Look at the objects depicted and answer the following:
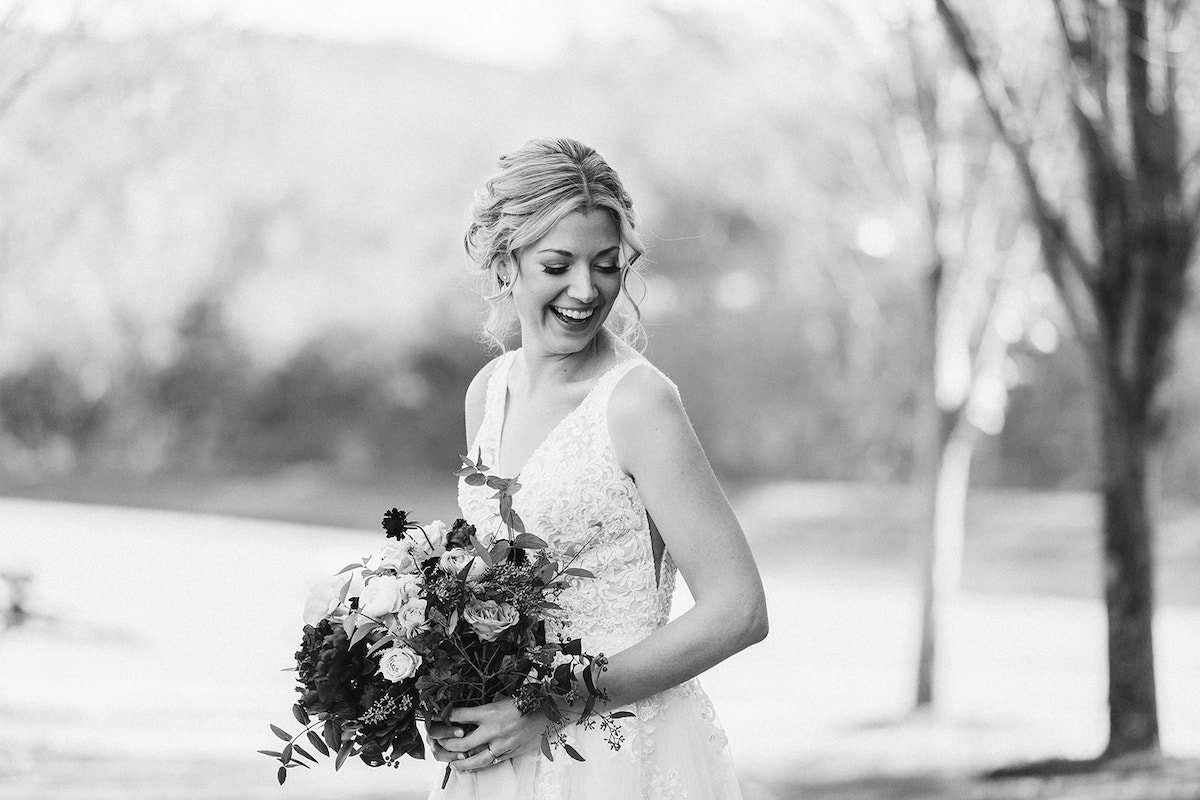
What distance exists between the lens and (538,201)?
8.12 ft

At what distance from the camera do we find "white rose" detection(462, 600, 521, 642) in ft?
7.20

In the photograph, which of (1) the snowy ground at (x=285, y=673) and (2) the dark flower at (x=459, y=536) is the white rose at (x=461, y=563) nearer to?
(2) the dark flower at (x=459, y=536)

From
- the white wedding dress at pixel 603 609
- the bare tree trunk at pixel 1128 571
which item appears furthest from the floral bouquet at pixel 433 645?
the bare tree trunk at pixel 1128 571

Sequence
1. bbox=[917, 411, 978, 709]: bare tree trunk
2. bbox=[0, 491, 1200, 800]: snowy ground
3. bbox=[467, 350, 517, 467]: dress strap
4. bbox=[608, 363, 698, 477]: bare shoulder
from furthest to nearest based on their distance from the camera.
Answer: bbox=[917, 411, 978, 709]: bare tree trunk
bbox=[0, 491, 1200, 800]: snowy ground
bbox=[467, 350, 517, 467]: dress strap
bbox=[608, 363, 698, 477]: bare shoulder

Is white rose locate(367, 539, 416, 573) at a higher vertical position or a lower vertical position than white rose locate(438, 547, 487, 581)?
higher

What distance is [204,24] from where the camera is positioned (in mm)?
11352

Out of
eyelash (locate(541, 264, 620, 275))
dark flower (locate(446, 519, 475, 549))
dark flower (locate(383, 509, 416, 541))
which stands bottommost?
dark flower (locate(446, 519, 475, 549))

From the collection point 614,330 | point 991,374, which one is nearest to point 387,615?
point 614,330

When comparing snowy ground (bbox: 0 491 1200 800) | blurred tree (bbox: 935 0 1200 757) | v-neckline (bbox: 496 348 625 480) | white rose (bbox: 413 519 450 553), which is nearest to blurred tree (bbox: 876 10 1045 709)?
snowy ground (bbox: 0 491 1200 800)

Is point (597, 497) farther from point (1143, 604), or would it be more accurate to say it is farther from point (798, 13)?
point (798, 13)

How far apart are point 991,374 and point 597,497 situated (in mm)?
8293

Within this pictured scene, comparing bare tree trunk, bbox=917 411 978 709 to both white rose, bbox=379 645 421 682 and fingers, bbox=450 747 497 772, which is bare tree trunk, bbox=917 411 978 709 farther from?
white rose, bbox=379 645 421 682

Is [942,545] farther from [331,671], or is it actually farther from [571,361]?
[331,671]

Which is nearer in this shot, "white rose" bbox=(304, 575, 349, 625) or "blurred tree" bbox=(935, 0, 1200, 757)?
"white rose" bbox=(304, 575, 349, 625)
